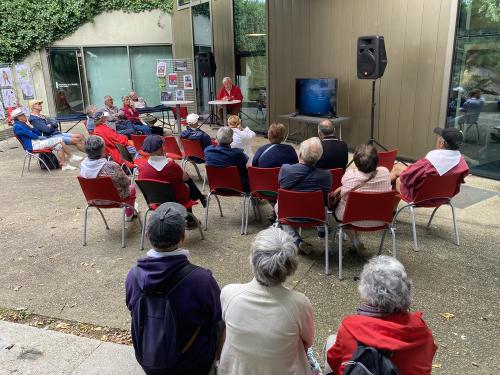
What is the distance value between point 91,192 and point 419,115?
16.2ft

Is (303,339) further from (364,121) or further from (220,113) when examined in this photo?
(220,113)

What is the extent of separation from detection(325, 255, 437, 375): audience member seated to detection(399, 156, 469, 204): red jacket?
2.33m

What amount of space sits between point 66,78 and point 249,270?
40.3 ft

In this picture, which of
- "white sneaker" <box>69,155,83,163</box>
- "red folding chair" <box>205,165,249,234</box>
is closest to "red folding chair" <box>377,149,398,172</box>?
"red folding chair" <box>205,165,249,234</box>

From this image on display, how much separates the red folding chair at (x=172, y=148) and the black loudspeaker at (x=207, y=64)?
16.9ft

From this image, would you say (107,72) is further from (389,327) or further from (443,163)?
(389,327)

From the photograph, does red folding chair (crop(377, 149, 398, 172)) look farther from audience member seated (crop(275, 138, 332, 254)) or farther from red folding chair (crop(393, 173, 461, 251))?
audience member seated (crop(275, 138, 332, 254))

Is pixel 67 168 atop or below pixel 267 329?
below

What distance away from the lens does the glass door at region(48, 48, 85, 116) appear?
13.3 metres

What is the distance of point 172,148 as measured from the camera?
6164 millimetres

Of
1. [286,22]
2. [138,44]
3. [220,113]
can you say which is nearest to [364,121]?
[286,22]

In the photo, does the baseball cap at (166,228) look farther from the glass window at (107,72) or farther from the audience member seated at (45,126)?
the glass window at (107,72)

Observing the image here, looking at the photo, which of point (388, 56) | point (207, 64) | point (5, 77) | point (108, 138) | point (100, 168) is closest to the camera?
point (100, 168)

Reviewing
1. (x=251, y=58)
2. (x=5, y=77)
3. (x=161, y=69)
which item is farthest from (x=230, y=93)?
(x=5, y=77)
